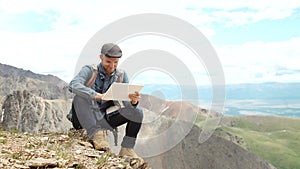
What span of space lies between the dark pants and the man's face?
2.57 ft

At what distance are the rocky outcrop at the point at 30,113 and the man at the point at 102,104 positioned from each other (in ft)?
268

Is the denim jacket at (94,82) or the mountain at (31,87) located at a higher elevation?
the mountain at (31,87)

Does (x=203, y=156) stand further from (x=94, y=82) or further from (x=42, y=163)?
(x=42, y=163)

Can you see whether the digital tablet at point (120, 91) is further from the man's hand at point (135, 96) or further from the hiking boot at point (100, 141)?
the hiking boot at point (100, 141)

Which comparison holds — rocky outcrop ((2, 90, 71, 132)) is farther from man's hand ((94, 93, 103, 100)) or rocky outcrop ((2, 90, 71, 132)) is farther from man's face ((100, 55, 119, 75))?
man's hand ((94, 93, 103, 100))

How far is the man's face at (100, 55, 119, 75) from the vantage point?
335 inches

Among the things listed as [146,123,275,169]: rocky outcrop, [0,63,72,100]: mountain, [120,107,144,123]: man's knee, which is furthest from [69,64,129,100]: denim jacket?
[0,63,72,100]: mountain

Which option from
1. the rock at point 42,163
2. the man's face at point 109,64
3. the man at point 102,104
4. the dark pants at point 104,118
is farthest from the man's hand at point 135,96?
the rock at point 42,163

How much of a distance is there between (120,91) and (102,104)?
114 cm

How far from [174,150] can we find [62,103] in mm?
45505

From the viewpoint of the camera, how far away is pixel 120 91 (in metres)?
8.05

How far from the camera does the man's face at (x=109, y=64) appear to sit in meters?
8.50

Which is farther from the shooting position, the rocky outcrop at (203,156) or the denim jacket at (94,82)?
the rocky outcrop at (203,156)

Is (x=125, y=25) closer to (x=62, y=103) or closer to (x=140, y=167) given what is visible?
(x=140, y=167)
